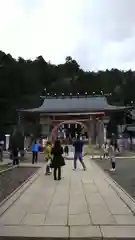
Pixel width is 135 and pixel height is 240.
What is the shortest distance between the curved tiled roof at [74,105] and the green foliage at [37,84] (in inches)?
605

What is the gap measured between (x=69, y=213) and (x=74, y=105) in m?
47.0

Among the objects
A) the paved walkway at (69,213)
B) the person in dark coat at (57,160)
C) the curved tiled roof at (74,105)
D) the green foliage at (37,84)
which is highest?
the green foliage at (37,84)

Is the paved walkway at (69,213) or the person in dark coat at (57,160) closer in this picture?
the paved walkway at (69,213)

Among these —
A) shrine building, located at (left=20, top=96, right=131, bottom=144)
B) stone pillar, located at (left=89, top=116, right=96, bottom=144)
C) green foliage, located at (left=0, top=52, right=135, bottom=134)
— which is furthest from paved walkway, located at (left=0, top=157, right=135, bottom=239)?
green foliage, located at (left=0, top=52, right=135, bottom=134)

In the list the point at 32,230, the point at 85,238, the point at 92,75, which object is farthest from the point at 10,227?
the point at 92,75

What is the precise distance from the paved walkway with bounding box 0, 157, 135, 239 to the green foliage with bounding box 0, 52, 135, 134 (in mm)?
58396

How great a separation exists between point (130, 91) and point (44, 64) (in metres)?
37.0

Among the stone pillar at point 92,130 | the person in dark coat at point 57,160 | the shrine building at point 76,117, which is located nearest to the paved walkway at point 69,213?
the person in dark coat at point 57,160

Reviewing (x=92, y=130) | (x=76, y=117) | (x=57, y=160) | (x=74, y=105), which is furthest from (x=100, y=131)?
(x=57, y=160)

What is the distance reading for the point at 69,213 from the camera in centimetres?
797

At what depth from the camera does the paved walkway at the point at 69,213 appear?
6277mm

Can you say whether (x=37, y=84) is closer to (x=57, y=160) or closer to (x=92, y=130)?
(x=92, y=130)

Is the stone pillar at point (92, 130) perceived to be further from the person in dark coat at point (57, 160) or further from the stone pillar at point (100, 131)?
the person in dark coat at point (57, 160)

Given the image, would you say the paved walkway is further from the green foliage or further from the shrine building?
the green foliage
